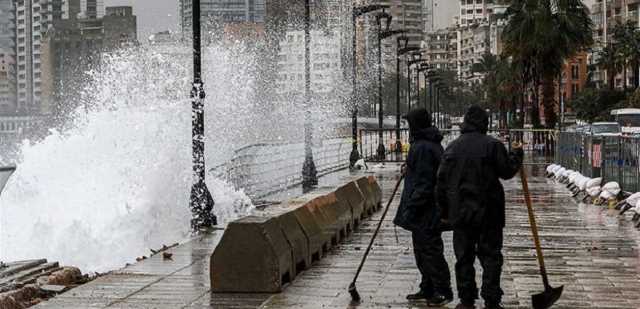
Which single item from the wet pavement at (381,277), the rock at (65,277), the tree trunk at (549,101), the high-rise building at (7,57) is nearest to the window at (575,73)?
the high-rise building at (7,57)

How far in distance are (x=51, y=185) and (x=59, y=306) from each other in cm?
2767

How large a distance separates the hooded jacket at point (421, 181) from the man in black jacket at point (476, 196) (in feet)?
2.21

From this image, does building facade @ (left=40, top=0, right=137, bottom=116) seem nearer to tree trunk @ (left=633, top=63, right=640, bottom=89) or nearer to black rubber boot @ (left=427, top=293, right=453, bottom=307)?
tree trunk @ (left=633, top=63, right=640, bottom=89)

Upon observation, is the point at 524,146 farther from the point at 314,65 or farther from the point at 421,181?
the point at 314,65

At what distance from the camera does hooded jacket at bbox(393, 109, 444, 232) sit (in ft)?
39.3

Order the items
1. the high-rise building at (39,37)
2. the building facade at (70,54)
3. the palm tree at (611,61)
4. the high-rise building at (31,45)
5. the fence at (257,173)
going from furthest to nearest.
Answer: the high-rise building at (31,45) < the high-rise building at (39,37) < the building facade at (70,54) < the palm tree at (611,61) < the fence at (257,173)

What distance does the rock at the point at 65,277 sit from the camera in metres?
15.4

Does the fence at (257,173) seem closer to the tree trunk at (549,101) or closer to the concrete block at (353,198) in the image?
the concrete block at (353,198)

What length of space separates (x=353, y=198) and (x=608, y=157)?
30.8 feet

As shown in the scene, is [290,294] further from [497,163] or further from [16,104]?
[16,104]

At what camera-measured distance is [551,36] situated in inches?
2594

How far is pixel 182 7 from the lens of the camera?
166 feet

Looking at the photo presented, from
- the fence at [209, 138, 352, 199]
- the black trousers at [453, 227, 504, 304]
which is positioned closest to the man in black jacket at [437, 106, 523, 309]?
the black trousers at [453, 227, 504, 304]

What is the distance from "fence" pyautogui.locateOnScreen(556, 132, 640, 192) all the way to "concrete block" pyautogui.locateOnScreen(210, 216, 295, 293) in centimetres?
1330
